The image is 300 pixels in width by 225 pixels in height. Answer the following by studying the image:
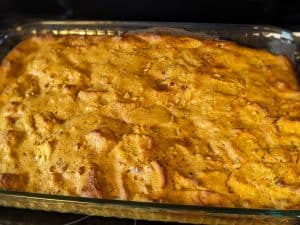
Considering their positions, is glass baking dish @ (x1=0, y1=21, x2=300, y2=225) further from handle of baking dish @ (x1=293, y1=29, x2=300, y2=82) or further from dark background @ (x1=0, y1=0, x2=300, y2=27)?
dark background @ (x1=0, y1=0, x2=300, y2=27)

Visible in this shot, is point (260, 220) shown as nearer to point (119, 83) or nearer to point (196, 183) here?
point (196, 183)

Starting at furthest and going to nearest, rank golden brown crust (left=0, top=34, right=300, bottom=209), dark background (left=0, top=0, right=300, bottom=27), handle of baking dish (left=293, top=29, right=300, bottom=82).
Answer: dark background (left=0, top=0, right=300, bottom=27)
handle of baking dish (left=293, top=29, right=300, bottom=82)
golden brown crust (left=0, top=34, right=300, bottom=209)

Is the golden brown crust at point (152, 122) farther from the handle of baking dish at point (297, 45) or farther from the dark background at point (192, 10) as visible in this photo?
the dark background at point (192, 10)

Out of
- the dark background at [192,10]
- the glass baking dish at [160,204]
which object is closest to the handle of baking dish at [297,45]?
the glass baking dish at [160,204]

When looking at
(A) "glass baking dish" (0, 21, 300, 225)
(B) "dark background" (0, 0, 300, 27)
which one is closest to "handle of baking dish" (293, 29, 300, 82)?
(A) "glass baking dish" (0, 21, 300, 225)

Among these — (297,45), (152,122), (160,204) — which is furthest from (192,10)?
(160,204)

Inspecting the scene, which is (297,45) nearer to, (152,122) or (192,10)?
(192,10)
